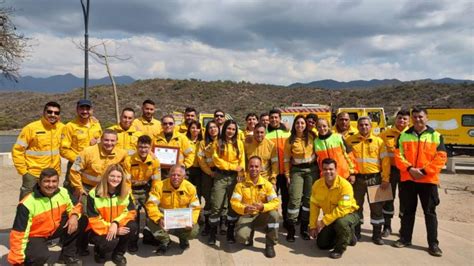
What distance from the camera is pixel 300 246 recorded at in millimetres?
5152

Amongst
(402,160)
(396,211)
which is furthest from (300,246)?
(396,211)

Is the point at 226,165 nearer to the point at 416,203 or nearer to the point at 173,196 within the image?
the point at 173,196

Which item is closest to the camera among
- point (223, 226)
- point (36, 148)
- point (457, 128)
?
point (36, 148)

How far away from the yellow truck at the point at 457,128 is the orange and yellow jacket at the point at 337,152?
49.1 feet

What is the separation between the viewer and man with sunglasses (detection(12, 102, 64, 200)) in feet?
16.0

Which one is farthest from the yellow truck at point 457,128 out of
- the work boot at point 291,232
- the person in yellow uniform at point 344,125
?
the work boot at point 291,232

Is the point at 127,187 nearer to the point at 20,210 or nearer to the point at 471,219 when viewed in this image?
the point at 20,210

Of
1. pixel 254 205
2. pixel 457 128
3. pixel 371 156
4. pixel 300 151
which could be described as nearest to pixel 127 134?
pixel 254 205

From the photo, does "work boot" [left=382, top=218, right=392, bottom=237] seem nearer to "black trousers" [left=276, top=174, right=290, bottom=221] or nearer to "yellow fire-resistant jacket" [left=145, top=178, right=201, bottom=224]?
"black trousers" [left=276, top=174, right=290, bottom=221]

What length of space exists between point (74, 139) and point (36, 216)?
1.47m

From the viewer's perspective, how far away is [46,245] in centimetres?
416

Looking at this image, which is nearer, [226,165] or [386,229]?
[226,165]

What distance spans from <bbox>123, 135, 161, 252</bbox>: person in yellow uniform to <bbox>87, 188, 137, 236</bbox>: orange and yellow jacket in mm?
487

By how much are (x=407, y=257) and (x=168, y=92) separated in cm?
5213
